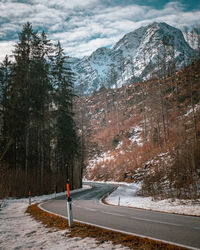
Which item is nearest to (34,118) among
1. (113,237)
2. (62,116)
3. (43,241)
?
(62,116)

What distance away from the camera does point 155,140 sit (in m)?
38.8

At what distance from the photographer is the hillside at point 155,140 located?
18.4 metres

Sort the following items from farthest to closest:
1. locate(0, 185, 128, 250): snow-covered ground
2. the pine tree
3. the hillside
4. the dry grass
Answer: the pine tree
the hillside
locate(0, 185, 128, 250): snow-covered ground
the dry grass

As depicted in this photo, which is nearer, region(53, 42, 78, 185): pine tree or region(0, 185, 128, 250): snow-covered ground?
region(0, 185, 128, 250): snow-covered ground

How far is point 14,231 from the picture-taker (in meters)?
7.86

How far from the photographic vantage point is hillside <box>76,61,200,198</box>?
18375 millimetres

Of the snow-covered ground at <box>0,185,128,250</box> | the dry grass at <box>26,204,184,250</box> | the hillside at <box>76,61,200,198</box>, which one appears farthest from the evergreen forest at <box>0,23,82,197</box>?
the dry grass at <box>26,204,184,250</box>

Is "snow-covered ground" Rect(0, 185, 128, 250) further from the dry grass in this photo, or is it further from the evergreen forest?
the evergreen forest

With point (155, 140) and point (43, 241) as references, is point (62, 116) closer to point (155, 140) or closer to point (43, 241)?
point (155, 140)

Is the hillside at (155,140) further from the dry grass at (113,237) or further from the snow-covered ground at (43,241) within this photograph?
the snow-covered ground at (43,241)

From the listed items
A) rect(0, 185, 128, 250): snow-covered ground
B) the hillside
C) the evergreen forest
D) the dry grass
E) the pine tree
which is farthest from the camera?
the pine tree

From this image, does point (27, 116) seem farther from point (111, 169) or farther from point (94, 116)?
point (94, 116)

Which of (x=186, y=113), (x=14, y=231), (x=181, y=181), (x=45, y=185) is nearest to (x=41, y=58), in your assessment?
(x=45, y=185)

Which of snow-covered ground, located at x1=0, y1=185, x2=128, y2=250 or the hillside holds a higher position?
the hillside
